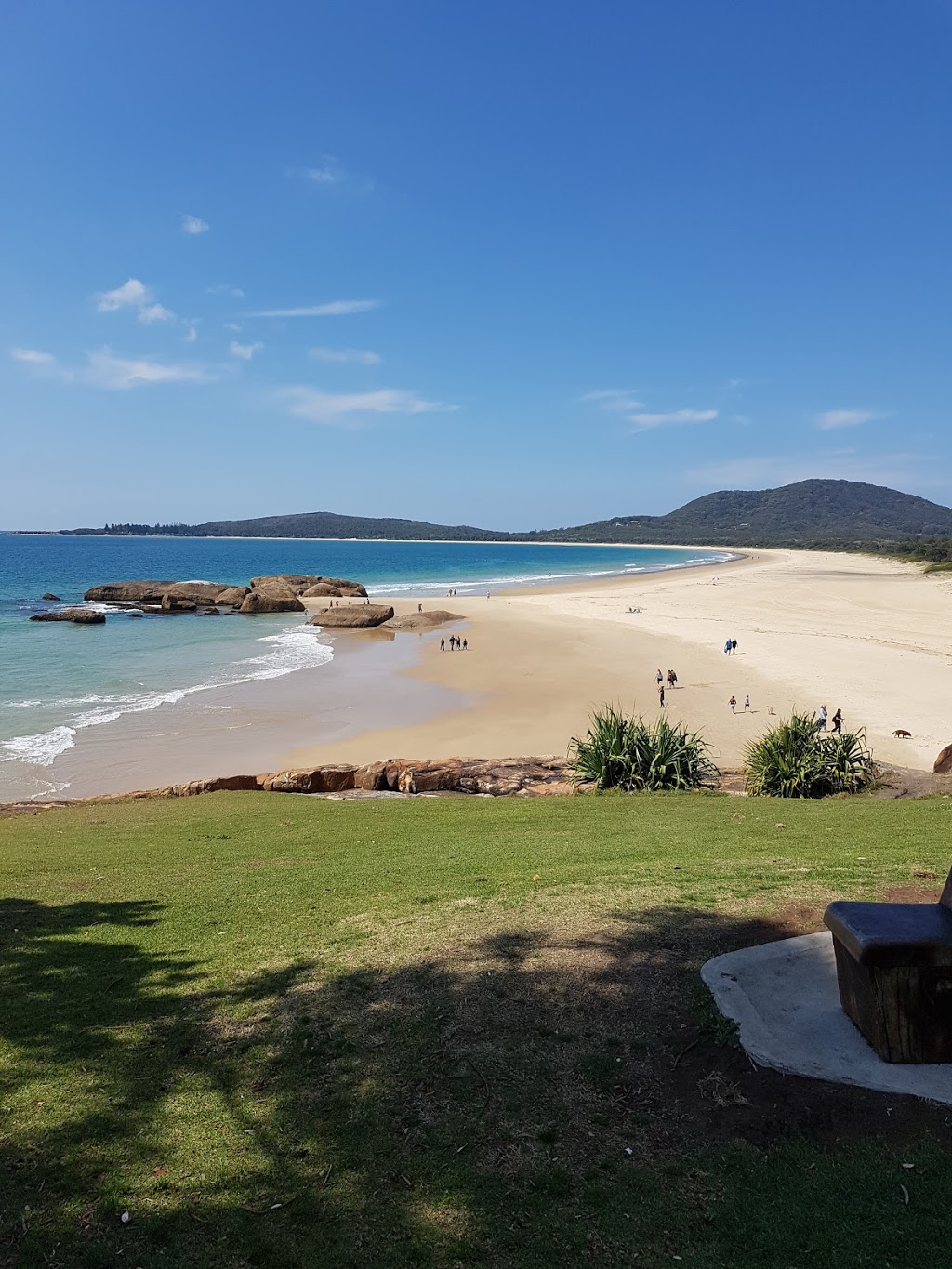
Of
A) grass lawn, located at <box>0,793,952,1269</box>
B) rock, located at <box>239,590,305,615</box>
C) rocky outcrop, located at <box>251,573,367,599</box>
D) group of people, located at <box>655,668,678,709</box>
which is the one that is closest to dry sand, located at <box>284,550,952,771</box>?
group of people, located at <box>655,668,678,709</box>

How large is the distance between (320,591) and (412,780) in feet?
203

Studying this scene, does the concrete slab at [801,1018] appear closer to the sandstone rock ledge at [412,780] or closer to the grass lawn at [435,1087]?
the grass lawn at [435,1087]

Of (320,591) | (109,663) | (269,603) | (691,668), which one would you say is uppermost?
(320,591)

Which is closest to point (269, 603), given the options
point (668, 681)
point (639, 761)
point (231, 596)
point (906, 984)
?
point (231, 596)

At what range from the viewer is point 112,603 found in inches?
2746

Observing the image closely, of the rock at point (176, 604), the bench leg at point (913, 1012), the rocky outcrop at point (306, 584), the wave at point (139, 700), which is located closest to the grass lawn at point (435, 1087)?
the bench leg at point (913, 1012)

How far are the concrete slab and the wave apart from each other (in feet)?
65.4

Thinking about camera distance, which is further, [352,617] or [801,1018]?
[352,617]

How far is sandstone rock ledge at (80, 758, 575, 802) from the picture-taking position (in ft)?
50.8

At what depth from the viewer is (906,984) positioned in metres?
4.84

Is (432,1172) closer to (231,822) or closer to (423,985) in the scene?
(423,985)

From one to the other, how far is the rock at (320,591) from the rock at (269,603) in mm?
8660

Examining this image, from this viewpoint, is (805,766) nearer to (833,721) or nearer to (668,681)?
(833,721)

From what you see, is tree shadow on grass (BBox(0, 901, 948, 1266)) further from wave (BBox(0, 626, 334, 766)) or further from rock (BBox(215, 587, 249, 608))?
rock (BBox(215, 587, 249, 608))
